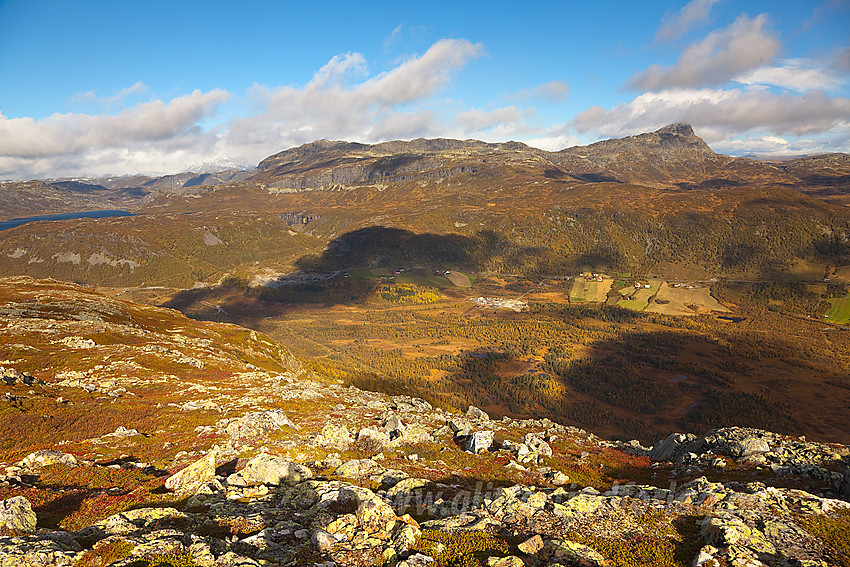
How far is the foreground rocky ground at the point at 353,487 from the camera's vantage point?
48.6 feet

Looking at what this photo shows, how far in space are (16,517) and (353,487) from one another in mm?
13767

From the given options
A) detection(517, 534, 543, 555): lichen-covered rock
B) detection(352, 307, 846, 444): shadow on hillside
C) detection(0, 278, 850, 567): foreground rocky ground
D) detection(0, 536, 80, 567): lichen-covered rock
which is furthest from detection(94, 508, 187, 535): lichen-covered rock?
detection(352, 307, 846, 444): shadow on hillside

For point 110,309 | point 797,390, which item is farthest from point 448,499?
point 797,390

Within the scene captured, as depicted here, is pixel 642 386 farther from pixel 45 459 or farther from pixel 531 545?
pixel 45 459

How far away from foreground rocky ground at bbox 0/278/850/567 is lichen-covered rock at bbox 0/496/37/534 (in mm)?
59

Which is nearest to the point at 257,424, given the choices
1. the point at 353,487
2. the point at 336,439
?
the point at 336,439

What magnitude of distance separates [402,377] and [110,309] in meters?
91.1

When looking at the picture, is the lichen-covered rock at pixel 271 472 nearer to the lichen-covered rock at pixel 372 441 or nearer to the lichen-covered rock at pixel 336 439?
the lichen-covered rock at pixel 336 439

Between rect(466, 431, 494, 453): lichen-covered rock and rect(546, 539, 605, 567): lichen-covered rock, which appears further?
rect(466, 431, 494, 453): lichen-covered rock

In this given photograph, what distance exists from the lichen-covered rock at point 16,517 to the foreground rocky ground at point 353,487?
6 cm

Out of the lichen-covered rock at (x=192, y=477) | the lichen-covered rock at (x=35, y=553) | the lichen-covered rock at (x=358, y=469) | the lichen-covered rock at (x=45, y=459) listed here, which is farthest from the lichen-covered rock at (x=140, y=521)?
the lichen-covered rock at (x=45, y=459)

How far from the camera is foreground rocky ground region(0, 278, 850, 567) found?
1480 cm

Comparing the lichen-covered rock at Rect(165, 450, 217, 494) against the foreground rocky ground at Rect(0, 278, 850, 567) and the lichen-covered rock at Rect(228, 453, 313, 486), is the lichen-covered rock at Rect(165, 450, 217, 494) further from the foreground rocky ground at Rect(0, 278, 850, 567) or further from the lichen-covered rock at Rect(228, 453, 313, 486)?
the lichen-covered rock at Rect(228, 453, 313, 486)

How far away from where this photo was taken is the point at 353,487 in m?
21.3
